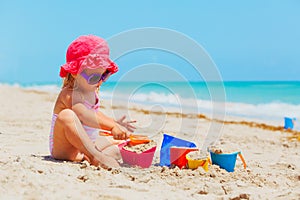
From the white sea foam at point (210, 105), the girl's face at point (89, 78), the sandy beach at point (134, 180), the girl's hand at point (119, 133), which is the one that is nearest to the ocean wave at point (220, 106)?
the white sea foam at point (210, 105)

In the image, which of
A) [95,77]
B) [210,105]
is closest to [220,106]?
[210,105]

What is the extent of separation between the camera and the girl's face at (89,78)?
10.2 ft

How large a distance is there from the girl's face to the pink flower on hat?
0.04 metres

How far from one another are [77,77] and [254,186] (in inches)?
65.4

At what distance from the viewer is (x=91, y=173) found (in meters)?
2.66

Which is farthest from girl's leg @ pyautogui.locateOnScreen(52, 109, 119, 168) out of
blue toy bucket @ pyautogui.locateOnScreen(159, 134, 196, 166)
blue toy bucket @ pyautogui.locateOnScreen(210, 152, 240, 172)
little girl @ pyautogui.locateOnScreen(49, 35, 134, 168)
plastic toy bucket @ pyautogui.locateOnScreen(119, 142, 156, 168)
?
blue toy bucket @ pyautogui.locateOnScreen(210, 152, 240, 172)

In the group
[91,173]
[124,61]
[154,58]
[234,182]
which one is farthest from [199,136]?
[91,173]

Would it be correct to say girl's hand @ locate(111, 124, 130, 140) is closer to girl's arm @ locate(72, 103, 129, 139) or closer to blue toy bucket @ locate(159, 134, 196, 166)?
girl's arm @ locate(72, 103, 129, 139)

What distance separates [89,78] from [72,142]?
560 mm

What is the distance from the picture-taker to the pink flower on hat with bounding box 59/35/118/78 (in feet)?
10.0

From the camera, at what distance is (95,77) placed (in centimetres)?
318

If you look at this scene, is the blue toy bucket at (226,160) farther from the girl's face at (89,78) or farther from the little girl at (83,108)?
the girl's face at (89,78)

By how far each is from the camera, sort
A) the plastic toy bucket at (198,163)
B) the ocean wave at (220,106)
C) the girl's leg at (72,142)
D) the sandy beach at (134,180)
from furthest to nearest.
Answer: the ocean wave at (220,106)
the plastic toy bucket at (198,163)
the girl's leg at (72,142)
the sandy beach at (134,180)

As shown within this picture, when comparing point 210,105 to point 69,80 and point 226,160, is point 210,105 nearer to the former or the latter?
point 226,160
